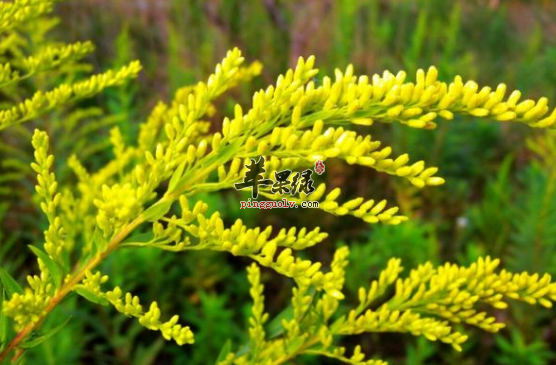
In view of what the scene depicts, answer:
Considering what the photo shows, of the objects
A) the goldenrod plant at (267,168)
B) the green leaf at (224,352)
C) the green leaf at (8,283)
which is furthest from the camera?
the green leaf at (224,352)

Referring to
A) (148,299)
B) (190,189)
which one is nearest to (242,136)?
(190,189)

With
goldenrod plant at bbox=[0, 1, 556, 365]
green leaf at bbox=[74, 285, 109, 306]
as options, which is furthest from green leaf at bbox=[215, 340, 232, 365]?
green leaf at bbox=[74, 285, 109, 306]

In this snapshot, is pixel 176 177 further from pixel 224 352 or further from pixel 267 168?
pixel 224 352

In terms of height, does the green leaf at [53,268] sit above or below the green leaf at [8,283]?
above

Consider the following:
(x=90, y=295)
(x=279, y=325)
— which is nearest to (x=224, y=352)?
(x=279, y=325)

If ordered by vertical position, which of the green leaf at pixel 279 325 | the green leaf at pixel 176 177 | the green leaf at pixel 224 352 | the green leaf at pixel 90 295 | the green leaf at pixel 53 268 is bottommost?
the green leaf at pixel 279 325

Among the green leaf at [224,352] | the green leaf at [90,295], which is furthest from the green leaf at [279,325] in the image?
the green leaf at [90,295]

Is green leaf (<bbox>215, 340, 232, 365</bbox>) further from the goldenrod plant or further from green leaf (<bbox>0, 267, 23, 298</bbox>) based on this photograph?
green leaf (<bbox>0, 267, 23, 298</bbox>)

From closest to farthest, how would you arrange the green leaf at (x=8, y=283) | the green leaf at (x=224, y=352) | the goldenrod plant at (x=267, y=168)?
the goldenrod plant at (x=267, y=168), the green leaf at (x=8, y=283), the green leaf at (x=224, y=352)

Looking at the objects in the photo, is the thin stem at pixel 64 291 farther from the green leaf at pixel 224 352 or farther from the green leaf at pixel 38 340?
the green leaf at pixel 224 352
